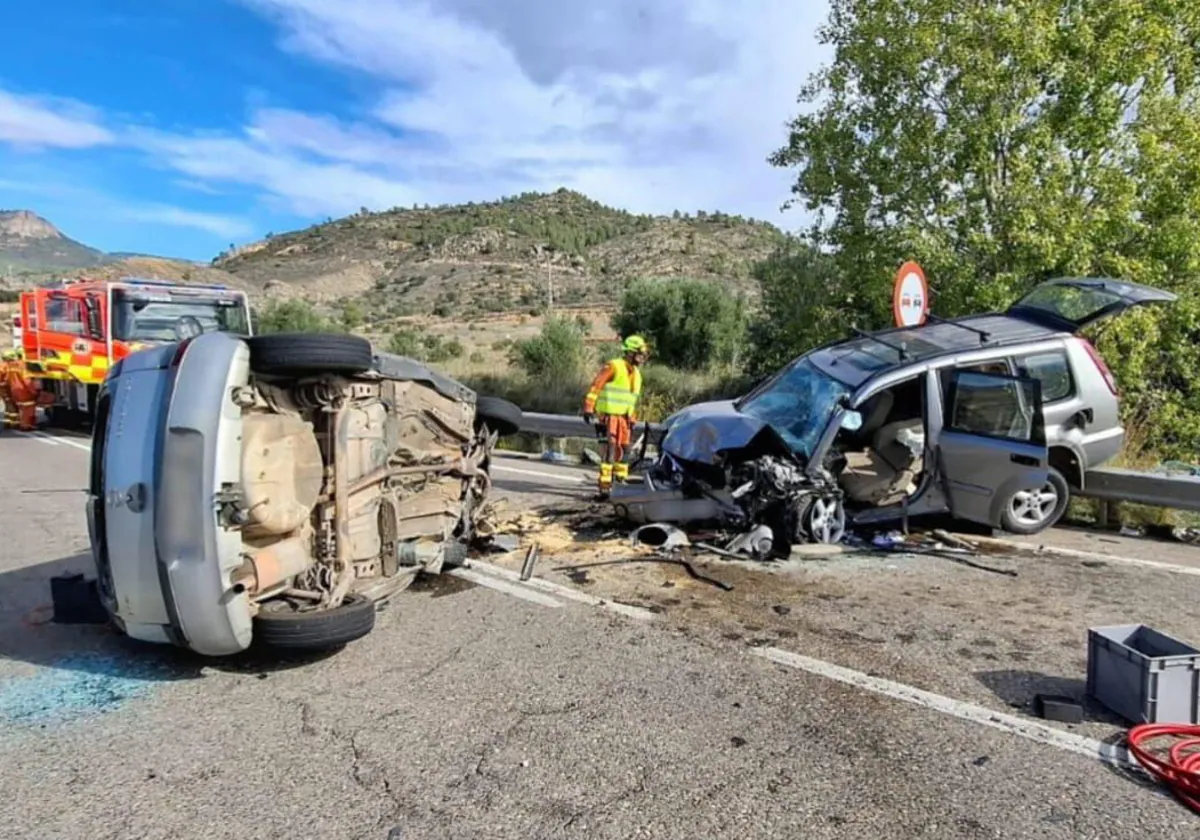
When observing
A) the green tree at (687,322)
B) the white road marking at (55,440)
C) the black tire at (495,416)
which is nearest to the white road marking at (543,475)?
the black tire at (495,416)

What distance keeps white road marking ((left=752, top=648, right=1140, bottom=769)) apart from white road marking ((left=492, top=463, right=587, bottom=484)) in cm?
555

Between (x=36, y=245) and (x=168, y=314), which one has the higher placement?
(x=36, y=245)

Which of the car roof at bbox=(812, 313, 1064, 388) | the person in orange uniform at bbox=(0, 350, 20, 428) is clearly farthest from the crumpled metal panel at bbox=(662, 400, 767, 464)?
the person in orange uniform at bbox=(0, 350, 20, 428)

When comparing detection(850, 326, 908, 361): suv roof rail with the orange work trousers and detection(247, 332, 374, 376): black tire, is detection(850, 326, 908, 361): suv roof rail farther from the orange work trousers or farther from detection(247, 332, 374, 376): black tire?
the orange work trousers

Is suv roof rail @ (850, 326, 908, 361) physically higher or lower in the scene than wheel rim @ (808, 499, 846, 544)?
higher

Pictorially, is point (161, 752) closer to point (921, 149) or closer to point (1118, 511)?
point (1118, 511)

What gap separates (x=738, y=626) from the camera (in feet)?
15.2

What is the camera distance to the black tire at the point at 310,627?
147 inches

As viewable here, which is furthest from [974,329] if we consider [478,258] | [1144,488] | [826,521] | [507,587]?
[478,258]

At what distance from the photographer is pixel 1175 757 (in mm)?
3078

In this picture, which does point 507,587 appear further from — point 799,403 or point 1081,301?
point 1081,301

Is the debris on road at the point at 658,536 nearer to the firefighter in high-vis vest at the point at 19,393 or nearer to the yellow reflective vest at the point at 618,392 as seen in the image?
the yellow reflective vest at the point at 618,392

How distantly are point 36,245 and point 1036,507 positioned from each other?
170718 millimetres

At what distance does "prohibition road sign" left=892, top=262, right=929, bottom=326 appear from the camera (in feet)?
27.6
